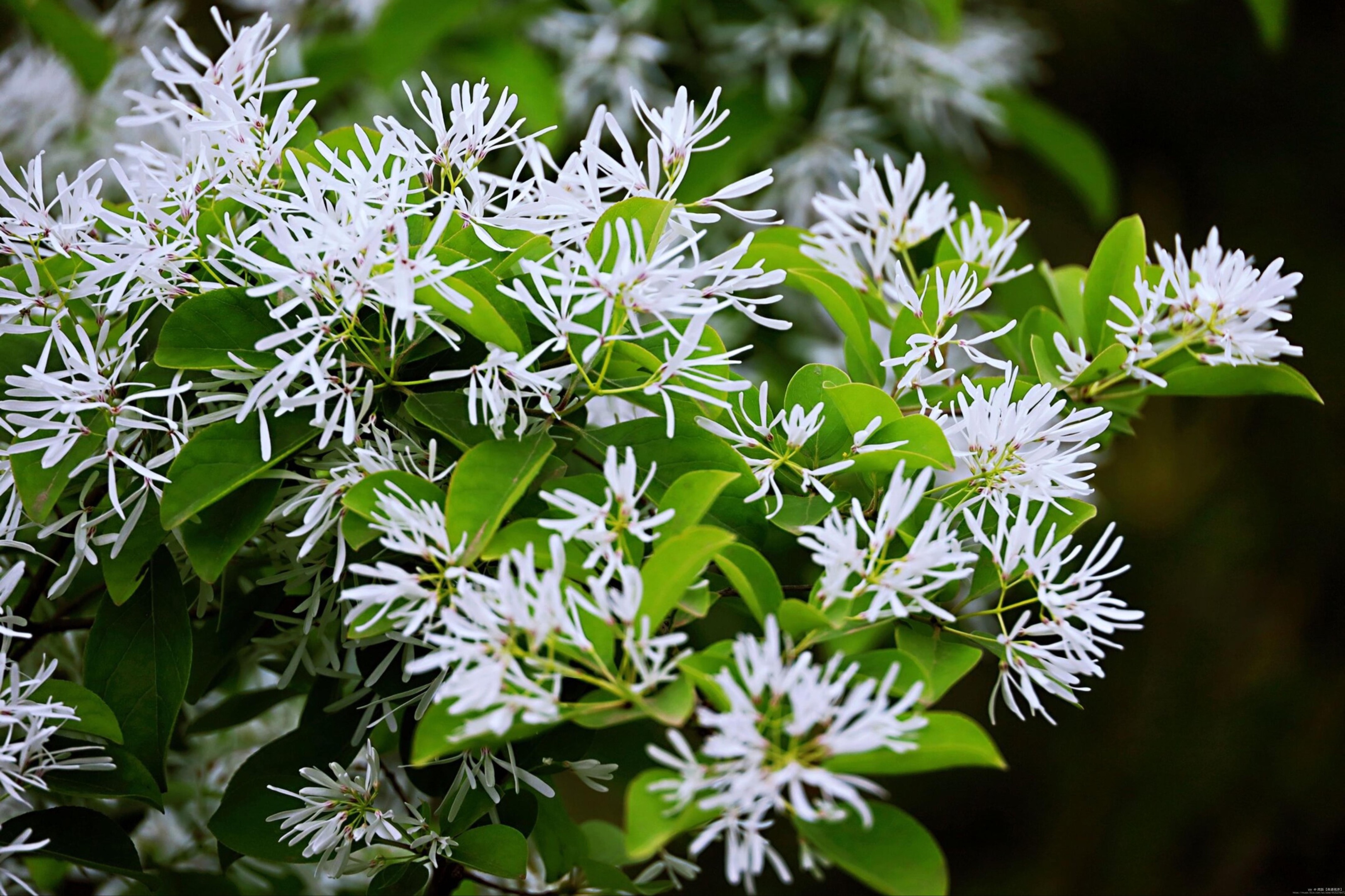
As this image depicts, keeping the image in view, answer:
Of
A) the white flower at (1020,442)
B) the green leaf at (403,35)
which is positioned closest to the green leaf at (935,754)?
the white flower at (1020,442)

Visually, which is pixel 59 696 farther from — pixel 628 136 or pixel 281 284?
pixel 628 136

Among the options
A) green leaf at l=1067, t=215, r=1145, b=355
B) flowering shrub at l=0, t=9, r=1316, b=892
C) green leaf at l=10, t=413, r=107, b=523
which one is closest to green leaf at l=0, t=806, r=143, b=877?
flowering shrub at l=0, t=9, r=1316, b=892

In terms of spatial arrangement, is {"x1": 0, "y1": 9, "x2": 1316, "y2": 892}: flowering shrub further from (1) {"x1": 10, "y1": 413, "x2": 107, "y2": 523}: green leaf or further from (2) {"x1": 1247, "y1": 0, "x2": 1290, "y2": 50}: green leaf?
(2) {"x1": 1247, "y1": 0, "x2": 1290, "y2": 50}: green leaf

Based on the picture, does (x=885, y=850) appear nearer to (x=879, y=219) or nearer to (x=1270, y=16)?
(x=879, y=219)

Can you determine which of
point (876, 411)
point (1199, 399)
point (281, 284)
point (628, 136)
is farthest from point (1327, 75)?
point (281, 284)

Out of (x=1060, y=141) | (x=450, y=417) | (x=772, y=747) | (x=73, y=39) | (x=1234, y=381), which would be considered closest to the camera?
(x=772, y=747)

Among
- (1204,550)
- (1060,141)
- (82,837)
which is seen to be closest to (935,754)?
(82,837)
